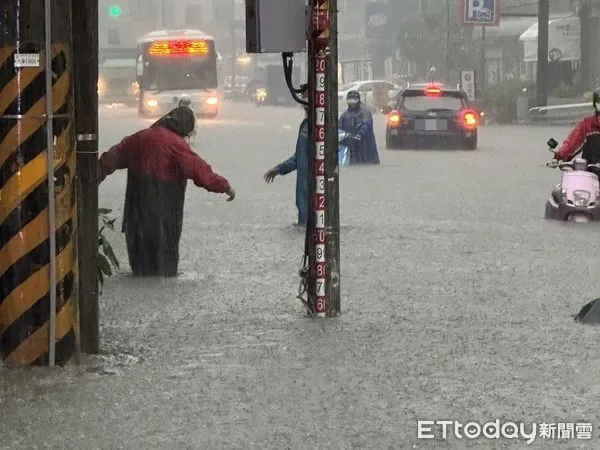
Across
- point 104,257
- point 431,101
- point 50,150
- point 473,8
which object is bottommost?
point 104,257

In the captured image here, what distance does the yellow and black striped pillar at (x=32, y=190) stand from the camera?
8.87 metres

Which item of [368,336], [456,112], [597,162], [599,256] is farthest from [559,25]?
[368,336]

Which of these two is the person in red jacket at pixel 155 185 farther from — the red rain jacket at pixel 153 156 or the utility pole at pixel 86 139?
the utility pole at pixel 86 139

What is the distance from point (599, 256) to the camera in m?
15.1

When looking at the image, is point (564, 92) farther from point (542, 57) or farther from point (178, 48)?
point (178, 48)

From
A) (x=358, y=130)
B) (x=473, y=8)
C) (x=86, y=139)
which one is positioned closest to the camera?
(x=86, y=139)

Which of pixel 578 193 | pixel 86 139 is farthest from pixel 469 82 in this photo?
pixel 86 139

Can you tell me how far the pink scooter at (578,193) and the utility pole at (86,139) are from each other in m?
9.46

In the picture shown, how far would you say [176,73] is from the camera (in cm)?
5441

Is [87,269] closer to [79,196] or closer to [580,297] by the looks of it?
[79,196]

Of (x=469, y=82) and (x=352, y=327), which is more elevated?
(x=469, y=82)

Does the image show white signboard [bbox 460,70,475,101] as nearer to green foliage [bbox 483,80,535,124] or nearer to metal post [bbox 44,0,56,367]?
green foliage [bbox 483,80,535,124]

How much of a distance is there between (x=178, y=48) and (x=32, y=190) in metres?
46.4

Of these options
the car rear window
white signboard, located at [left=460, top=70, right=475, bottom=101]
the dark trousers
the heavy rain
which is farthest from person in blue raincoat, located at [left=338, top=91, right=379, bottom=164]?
white signboard, located at [left=460, top=70, right=475, bottom=101]
